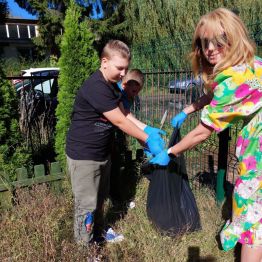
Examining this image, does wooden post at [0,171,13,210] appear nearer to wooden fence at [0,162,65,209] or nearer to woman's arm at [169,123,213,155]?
wooden fence at [0,162,65,209]

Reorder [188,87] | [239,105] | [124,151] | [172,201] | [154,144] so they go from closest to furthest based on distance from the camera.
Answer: [239,105]
[154,144]
[172,201]
[124,151]
[188,87]

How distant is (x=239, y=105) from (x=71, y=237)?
1.59 m

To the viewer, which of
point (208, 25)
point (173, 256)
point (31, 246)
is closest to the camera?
point (208, 25)

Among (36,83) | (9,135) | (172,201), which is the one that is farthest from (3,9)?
(172,201)

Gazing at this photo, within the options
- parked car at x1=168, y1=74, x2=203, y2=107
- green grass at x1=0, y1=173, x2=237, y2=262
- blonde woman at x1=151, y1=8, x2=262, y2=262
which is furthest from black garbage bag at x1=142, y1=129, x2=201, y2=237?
parked car at x1=168, y1=74, x2=203, y2=107

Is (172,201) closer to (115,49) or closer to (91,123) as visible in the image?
(91,123)

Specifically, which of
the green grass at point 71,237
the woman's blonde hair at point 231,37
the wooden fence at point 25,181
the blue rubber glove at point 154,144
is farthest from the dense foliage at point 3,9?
the woman's blonde hair at point 231,37

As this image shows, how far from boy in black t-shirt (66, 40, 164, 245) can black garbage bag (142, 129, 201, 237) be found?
0.31m

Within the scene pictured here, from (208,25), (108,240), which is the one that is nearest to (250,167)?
(208,25)

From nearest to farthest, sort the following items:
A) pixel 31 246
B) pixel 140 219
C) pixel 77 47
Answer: pixel 31 246 → pixel 140 219 → pixel 77 47

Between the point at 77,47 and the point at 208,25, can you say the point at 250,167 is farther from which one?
the point at 77,47

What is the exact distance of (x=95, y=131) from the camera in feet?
6.76

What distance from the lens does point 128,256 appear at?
87.0 inches

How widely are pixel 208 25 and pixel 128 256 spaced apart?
5.37 ft
